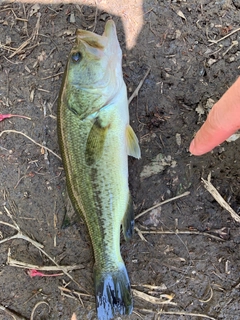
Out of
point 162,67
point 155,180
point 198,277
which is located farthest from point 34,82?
point 198,277

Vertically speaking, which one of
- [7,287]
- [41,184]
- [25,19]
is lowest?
[7,287]

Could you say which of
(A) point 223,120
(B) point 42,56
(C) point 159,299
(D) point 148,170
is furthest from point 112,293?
(B) point 42,56

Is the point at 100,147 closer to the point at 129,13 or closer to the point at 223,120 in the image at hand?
the point at 223,120

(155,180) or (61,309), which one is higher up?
(155,180)

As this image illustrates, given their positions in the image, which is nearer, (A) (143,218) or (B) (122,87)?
(B) (122,87)

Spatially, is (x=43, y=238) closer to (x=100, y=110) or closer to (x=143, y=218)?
(x=143, y=218)

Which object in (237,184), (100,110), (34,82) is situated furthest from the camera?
(34,82)

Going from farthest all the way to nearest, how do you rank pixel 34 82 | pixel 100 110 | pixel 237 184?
1. pixel 34 82
2. pixel 237 184
3. pixel 100 110
